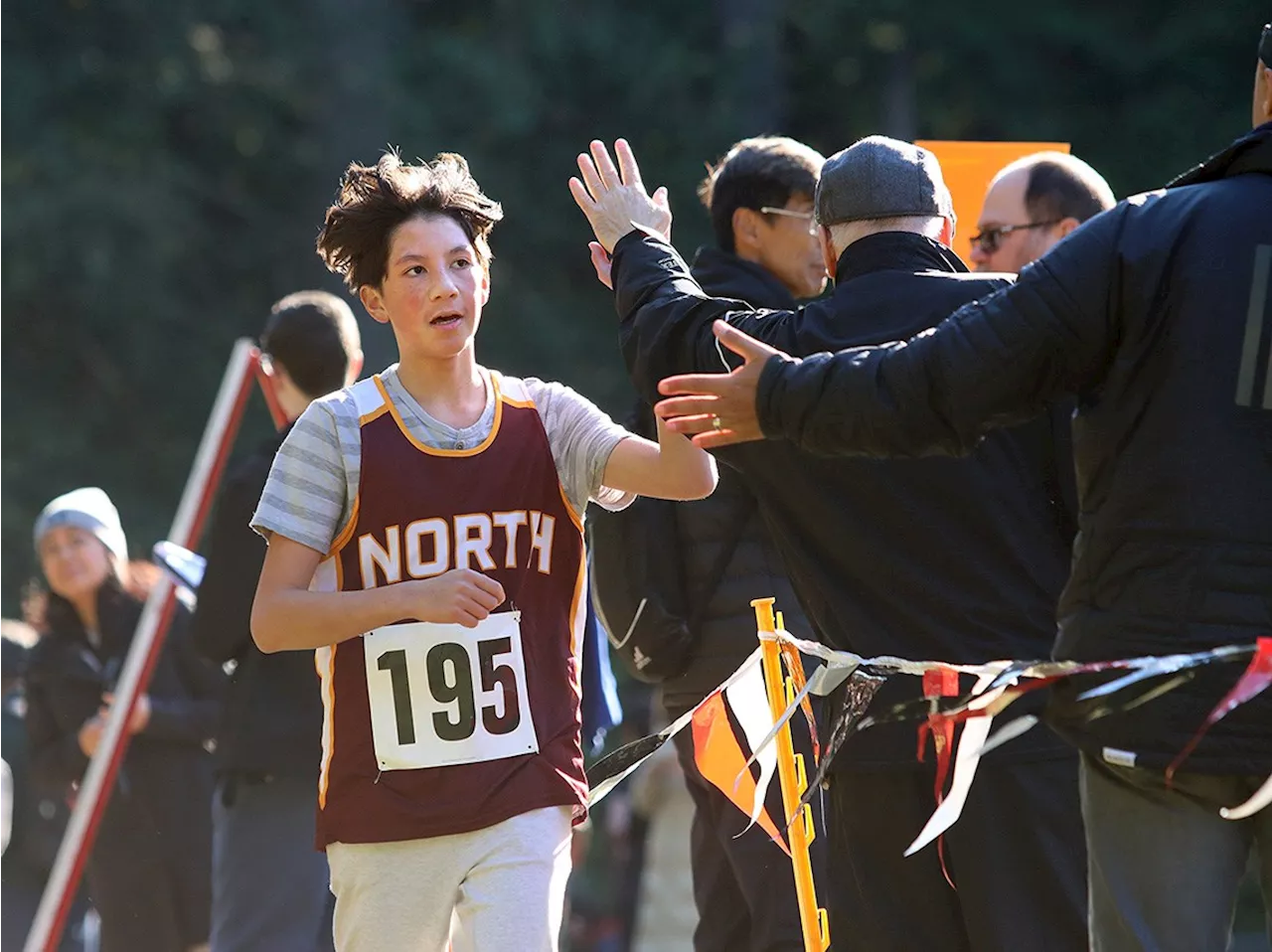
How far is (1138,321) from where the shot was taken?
3.19 meters

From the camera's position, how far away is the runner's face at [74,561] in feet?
25.6

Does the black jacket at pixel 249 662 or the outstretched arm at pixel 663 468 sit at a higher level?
the outstretched arm at pixel 663 468

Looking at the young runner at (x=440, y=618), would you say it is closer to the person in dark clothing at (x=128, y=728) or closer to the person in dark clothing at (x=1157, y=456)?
the person in dark clothing at (x=1157, y=456)

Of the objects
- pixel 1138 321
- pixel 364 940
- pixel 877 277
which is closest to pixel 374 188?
pixel 877 277

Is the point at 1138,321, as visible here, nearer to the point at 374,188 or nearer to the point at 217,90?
the point at 374,188

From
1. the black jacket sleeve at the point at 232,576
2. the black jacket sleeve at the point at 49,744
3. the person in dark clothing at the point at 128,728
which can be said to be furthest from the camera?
the black jacket sleeve at the point at 49,744

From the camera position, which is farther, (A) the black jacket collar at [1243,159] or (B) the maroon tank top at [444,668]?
(B) the maroon tank top at [444,668]

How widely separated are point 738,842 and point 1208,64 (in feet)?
47.5

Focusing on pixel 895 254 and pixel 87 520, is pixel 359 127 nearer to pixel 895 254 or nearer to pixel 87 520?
pixel 87 520

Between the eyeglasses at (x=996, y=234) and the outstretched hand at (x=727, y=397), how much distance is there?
2.28 meters

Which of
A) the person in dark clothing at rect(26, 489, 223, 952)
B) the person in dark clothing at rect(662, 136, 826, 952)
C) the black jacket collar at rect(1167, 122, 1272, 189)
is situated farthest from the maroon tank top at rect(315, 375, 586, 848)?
the person in dark clothing at rect(26, 489, 223, 952)

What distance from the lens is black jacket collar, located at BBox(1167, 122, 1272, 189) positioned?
10.5 ft

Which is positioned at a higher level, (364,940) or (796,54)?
(796,54)

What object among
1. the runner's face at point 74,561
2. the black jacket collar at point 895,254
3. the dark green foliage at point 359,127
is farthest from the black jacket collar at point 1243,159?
the dark green foliage at point 359,127
